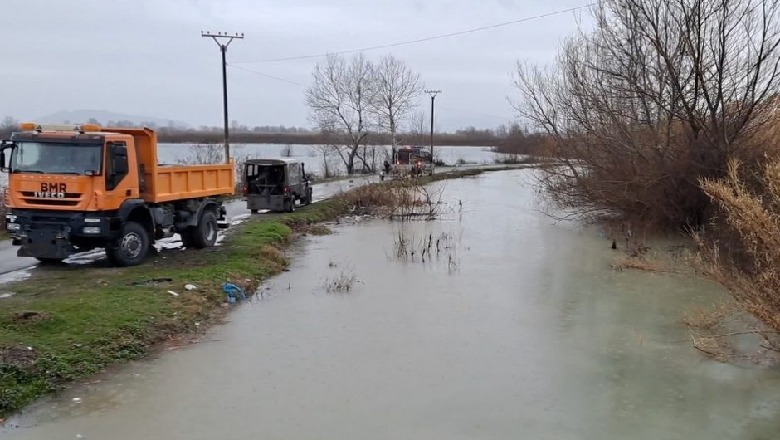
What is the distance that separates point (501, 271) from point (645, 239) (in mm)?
6505

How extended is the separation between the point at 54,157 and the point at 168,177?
257 cm

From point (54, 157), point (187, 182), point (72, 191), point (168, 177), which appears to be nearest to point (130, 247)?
point (72, 191)

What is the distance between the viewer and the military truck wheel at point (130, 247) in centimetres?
1338

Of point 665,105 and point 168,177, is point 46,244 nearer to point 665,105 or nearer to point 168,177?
point 168,177

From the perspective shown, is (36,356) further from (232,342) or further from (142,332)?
(232,342)

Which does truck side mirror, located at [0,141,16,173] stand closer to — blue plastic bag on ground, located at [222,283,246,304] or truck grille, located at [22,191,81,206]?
truck grille, located at [22,191,81,206]

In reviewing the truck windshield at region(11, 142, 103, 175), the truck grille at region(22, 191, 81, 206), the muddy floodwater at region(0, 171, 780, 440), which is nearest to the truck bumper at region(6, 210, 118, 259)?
the truck grille at region(22, 191, 81, 206)

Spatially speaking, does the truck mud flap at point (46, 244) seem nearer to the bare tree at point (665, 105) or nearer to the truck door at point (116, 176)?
the truck door at point (116, 176)

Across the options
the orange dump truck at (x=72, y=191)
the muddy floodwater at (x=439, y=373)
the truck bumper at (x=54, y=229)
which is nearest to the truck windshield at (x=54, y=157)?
the orange dump truck at (x=72, y=191)

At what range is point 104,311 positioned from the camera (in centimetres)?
996

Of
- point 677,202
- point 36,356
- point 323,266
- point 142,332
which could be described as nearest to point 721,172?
point 677,202

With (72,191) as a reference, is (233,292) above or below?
below

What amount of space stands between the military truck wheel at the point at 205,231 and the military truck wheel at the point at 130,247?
6.44ft

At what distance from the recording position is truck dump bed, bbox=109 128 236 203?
1430 cm
